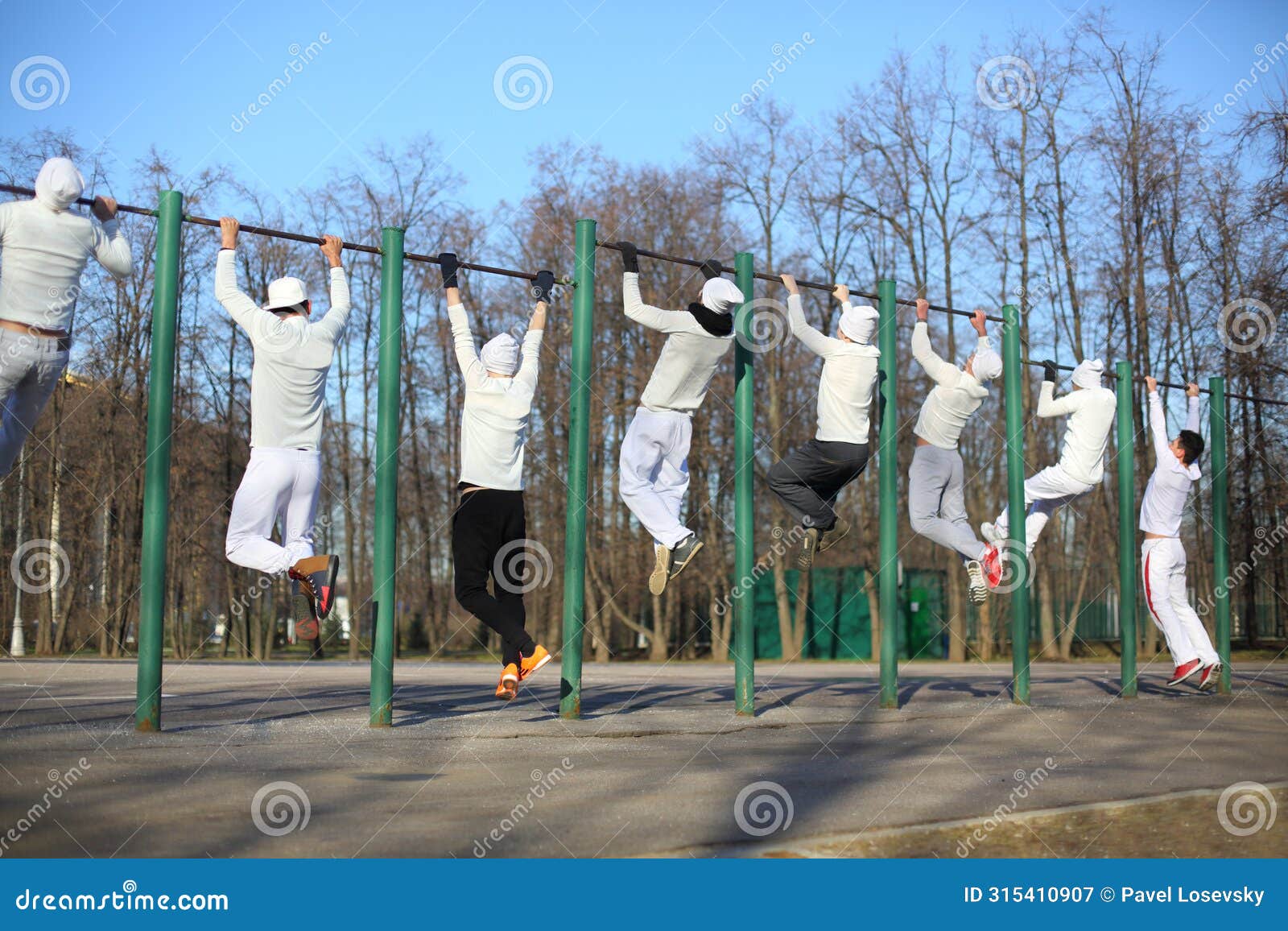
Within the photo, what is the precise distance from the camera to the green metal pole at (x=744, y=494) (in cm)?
1006

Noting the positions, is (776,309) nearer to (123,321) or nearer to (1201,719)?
(1201,719)

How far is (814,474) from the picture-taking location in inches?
417

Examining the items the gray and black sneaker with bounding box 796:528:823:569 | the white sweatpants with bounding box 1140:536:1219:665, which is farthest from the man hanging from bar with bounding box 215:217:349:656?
the white sweatpants with bounding box 1140:536:1219:665

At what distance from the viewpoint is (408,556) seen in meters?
34.2

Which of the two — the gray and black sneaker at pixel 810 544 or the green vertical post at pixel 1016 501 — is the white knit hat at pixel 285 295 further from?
the green vertical post at pixel 1016 501

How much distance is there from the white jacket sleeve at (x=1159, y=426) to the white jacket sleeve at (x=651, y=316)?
5544mm

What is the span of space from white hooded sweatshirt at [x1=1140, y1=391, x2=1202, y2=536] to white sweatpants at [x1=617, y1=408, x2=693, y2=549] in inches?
223

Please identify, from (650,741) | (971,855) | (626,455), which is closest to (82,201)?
(626,455)

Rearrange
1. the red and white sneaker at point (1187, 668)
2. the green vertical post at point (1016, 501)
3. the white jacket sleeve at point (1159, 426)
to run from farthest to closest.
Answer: the red and white sneaker at point (1187, 668) → the white jacket sleeve at point (1159, 426) → the green vertical post at point (1016, 501)

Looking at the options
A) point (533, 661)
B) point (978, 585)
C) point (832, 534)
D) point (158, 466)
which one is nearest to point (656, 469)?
point (832, 534)

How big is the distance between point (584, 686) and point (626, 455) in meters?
4.54

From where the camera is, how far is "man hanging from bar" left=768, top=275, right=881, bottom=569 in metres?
10.5

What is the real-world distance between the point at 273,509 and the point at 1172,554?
9299mm

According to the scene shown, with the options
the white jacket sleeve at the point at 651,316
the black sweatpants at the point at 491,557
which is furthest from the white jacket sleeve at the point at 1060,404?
the black sweatpants at the point at 491,557
